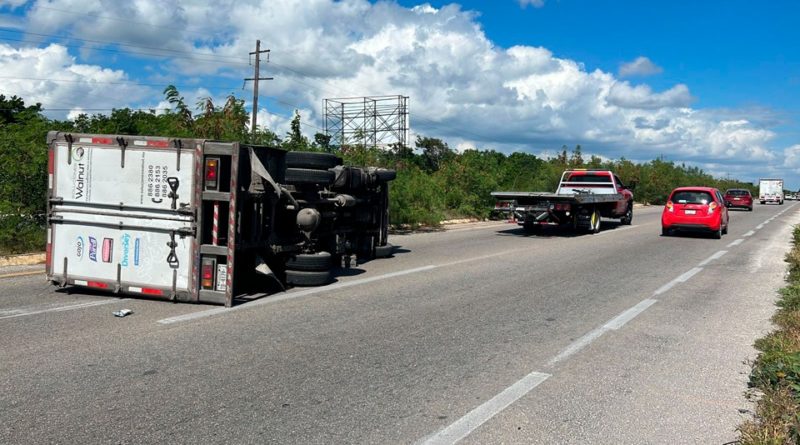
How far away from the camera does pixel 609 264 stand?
12.9m

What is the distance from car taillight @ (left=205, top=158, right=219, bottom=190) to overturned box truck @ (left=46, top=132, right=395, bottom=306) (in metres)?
0.01

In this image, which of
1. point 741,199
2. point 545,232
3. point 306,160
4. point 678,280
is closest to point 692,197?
point 545,232

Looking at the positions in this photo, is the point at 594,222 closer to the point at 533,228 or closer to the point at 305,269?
the point at 533,228

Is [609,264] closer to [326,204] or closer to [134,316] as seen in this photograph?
[326,204]

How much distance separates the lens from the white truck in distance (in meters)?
71.9

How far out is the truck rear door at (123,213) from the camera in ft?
24.9

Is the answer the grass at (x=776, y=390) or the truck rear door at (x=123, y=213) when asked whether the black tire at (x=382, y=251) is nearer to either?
the truck rear door at (x=123, y=213)

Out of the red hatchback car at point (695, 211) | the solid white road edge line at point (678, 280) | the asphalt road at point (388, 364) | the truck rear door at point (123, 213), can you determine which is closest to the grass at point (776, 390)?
the asphalt road at point (388, 364)

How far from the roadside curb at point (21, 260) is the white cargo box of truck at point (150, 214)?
326 centimetres

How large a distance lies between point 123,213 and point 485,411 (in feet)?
17.9

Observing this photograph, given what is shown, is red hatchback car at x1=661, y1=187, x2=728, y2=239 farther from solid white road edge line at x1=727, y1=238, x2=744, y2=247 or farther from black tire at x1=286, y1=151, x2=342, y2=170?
black tire at x1=286, y1=151, x2=342, y2=170

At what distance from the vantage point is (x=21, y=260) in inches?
428

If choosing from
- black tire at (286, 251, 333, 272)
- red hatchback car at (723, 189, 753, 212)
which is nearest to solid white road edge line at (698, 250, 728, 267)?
black tire at (286, 251, 333, 272)

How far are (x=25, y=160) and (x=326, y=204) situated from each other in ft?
22.5
